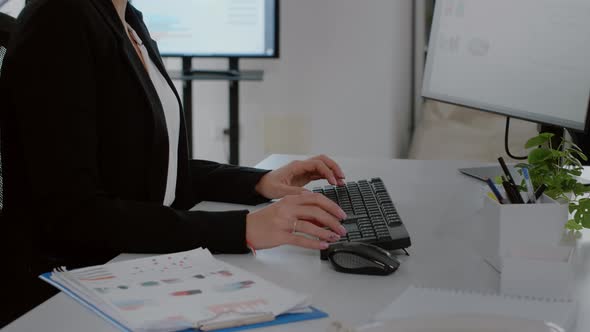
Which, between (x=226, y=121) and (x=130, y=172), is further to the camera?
(x=226, y=121)

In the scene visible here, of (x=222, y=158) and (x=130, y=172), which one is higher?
(x=130, y=172)

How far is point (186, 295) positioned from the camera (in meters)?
0.86

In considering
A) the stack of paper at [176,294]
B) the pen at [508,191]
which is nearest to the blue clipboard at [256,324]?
the stack of paper at [176,294]

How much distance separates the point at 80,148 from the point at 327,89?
2.60 m

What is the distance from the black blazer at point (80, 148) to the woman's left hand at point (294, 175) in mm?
261

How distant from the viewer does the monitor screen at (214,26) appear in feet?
10.6

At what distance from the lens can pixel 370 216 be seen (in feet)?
3.91

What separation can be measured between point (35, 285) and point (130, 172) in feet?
0.74

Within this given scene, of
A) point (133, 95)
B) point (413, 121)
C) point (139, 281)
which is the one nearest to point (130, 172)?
point (133, 95)

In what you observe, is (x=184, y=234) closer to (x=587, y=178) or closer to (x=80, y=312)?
(x=80, y=312)

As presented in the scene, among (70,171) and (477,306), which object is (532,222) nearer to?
(477,306)

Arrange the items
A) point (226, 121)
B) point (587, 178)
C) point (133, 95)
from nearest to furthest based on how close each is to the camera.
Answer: point (133, 95) → point (587, 178) → point (226, 121)

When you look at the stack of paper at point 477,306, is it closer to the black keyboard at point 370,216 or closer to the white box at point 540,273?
the white box at point 540,273

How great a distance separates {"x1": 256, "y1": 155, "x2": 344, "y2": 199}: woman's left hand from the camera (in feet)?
4.68
